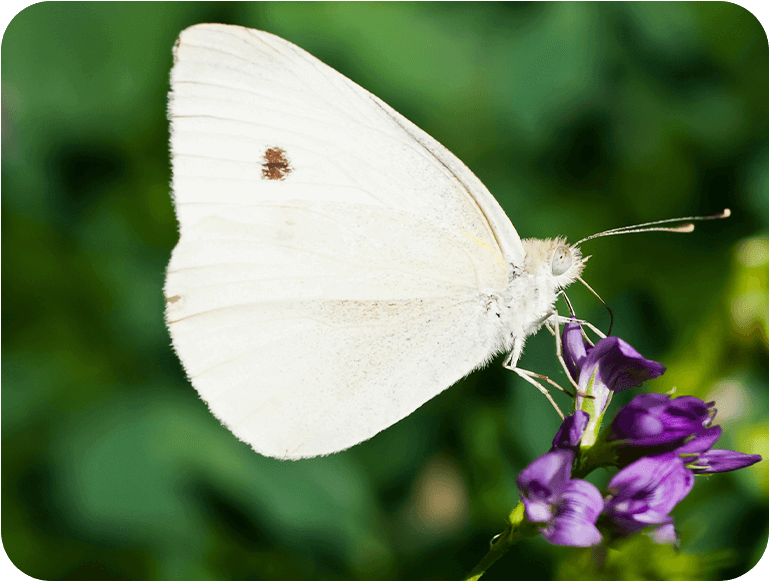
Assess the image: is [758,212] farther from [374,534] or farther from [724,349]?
[374,534]

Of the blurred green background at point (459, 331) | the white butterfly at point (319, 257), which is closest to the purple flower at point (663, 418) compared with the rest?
the white butterfly at point (319, 257)

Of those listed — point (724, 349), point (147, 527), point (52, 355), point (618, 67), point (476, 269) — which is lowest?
point (147, 527)

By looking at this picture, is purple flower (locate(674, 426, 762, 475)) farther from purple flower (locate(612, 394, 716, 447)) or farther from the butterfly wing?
the butterfly wing

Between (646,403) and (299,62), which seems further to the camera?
(299,62)

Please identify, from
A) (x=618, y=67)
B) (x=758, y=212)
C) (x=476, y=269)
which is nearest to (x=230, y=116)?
(x=476, y=269)

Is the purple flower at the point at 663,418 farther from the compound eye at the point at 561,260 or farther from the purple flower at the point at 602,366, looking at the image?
the compound eye at the point at 561,260

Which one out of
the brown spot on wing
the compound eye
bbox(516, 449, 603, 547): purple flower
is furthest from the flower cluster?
the brown spot on wing
